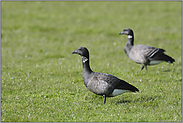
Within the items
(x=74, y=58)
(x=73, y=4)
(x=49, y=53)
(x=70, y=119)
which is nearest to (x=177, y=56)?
(x=74, y=58)

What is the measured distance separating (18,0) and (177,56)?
101 feet

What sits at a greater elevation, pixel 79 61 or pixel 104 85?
pixel 79 61

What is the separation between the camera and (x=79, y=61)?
21.6 meters

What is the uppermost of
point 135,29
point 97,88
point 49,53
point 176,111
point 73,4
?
point 73,4

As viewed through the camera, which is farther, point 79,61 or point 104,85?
point 79,61

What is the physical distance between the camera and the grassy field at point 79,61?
12.4m

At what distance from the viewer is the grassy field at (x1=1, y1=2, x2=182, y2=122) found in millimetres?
12445

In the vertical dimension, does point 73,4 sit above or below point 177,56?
above

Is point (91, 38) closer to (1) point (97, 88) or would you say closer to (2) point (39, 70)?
(2) point (39, 70)

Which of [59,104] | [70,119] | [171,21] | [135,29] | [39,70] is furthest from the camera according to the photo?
[171,21]

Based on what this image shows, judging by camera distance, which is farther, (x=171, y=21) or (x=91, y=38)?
(x=171, y=21)

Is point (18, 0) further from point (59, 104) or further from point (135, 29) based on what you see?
point (59, 104)

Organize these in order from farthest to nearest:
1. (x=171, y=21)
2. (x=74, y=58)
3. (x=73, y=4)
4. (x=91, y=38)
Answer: (x=73, y=4) < (x=171, y=21) < (x=91, y=38) < (x=74, y=58)

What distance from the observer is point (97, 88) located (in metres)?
12.4
